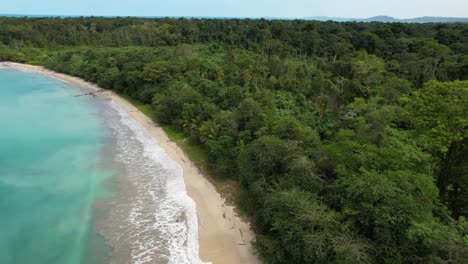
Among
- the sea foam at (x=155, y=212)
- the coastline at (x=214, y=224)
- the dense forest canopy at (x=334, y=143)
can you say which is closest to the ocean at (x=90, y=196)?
the sea foam at (x=155, y=212)

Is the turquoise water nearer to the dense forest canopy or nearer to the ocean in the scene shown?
the ocean

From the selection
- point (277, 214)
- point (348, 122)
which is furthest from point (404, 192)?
point (348, 122)

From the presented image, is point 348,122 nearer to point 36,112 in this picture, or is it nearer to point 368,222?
point 368,222

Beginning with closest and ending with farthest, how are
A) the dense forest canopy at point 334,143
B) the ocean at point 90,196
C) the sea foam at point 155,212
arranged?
1. the dense forest canopy at point 334,143
2. the sea foam at point 155,212
3. the ocean at point 90,196

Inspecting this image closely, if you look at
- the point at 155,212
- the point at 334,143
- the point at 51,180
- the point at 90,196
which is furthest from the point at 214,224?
the point at 51,180

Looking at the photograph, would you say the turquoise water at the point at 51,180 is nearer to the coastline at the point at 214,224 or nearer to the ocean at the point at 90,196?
the ocean at the point at 90,196
